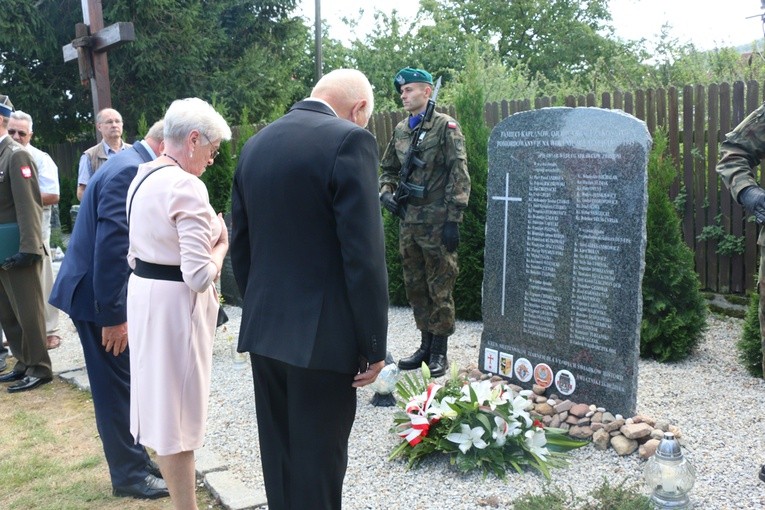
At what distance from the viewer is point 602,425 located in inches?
166

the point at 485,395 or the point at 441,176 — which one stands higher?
the point at 441,176

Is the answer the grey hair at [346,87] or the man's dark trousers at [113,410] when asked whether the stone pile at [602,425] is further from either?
the grey hair at [346,87]

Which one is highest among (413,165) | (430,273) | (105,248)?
(413,165)

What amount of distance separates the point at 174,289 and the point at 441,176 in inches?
110

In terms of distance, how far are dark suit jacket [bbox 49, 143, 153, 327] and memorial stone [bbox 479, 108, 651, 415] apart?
229cm

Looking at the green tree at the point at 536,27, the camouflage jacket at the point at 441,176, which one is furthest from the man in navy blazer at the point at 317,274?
the green tree at the point at 536,27

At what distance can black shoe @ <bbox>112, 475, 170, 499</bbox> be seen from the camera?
392 centimetres

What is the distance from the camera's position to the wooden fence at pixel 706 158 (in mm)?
6891

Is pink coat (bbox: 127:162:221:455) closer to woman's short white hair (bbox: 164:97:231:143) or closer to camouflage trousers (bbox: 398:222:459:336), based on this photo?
woman's short white hair (bbox: 164:97:231:143)

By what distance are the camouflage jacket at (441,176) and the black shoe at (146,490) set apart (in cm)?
254

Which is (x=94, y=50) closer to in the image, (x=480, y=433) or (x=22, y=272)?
(x=22, y=272)

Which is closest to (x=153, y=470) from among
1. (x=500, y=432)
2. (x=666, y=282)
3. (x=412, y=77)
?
(x=500, y=432)

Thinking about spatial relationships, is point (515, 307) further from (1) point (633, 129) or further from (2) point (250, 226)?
(2) point (250, 226)

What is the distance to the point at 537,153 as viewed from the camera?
4.75m
